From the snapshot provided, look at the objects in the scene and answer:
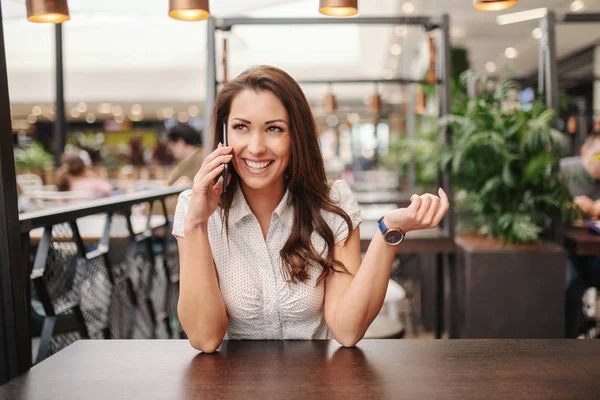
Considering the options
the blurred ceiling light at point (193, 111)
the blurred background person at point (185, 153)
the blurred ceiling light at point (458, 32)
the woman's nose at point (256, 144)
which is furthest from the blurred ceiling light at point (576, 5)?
the blurred ceiling light at point (193, 111)

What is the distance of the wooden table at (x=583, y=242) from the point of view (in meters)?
3.54

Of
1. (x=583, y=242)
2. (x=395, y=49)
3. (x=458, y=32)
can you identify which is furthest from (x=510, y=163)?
(x=395, y=49)

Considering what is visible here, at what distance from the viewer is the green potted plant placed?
359 cm

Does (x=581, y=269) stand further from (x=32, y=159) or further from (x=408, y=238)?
(x=32, y=159)

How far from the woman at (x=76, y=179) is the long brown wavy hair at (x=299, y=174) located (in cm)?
451

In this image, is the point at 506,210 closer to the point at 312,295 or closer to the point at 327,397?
the point at 312,295

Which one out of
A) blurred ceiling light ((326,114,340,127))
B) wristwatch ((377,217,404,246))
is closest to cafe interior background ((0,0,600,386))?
wristwatch ((377,217,404,246))

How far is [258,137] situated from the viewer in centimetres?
153

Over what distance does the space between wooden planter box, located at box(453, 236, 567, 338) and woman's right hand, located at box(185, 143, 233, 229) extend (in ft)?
8.38

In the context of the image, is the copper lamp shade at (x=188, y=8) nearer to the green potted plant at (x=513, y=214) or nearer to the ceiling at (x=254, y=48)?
the green potted plant at (x=513, y=214)

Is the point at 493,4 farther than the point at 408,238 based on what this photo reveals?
No

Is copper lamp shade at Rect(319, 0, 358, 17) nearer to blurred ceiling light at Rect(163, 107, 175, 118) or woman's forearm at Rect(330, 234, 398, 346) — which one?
woman's forearm at Rect(330, 234, 398, 346)

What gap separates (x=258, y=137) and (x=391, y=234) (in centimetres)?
42

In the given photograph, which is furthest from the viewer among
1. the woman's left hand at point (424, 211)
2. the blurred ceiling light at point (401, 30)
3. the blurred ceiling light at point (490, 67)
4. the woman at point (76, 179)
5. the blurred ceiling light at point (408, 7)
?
the blurred ceiling light at point (490, 67)
